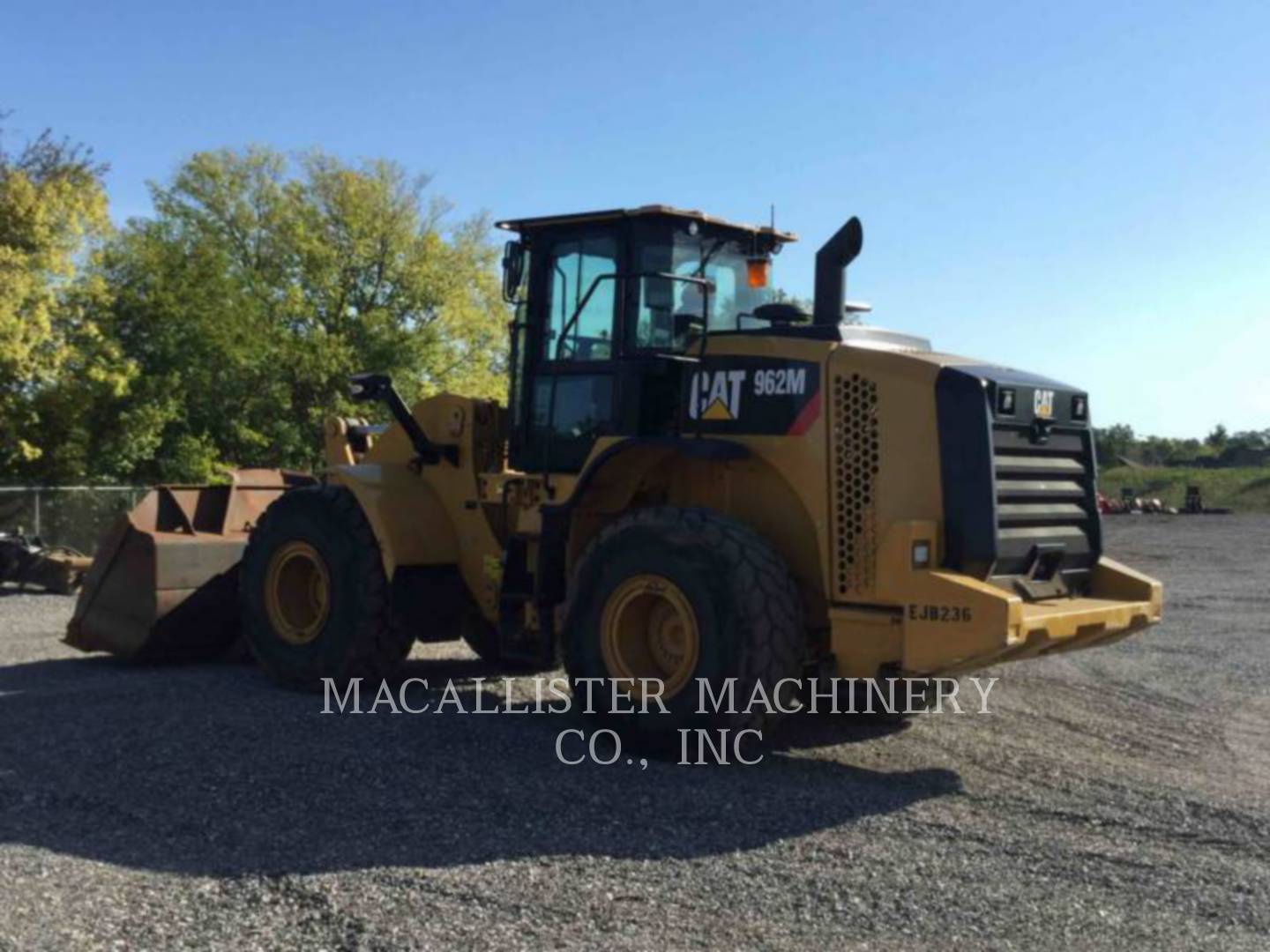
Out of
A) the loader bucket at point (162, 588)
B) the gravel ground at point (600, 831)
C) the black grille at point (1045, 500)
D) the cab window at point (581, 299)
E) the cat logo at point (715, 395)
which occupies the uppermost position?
the cab window at point (581, 299)

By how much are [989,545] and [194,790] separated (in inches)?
165

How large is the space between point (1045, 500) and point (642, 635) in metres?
2.42

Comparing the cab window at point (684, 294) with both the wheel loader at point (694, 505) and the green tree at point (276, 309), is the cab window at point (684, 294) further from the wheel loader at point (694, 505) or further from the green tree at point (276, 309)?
the green tree at point (276, 309)

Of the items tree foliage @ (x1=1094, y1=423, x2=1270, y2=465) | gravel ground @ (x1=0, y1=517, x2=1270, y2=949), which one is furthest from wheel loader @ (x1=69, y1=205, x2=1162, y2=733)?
tree foliage @ (x1=1094, y1=423, x2=1270, y2=465)

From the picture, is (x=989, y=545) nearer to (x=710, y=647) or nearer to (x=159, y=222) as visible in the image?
(x=710, y=647)

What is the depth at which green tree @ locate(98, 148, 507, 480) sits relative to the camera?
2719 centimetres

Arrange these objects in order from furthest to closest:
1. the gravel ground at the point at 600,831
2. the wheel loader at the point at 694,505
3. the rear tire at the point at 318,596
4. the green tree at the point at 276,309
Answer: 1. the green tree at the point at 276,309
2. the rear tire at the point at 318,596
3. the wheel loader at the point at 694,505
4. the gravel ground at the point at 600,831

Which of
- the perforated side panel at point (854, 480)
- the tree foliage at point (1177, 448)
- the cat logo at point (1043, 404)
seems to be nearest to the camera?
the perforated side panel at point (854, 480)

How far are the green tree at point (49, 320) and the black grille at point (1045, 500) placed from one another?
19096 millimetres

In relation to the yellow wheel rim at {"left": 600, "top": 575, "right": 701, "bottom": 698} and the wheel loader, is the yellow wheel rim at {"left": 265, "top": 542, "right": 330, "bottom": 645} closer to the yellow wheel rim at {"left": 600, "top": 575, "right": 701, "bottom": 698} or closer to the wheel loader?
the wheel loader

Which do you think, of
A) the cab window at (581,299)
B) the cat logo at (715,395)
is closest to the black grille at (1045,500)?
the cat logo at (715,395)

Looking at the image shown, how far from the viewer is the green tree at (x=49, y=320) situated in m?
22.8

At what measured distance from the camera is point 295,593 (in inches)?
391

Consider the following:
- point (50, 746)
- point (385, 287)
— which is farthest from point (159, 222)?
point (50, 746)
